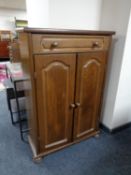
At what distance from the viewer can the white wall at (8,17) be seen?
5988 millimetres

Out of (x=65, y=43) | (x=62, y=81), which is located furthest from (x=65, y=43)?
(x=62, y=81)

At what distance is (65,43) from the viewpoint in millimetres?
1165

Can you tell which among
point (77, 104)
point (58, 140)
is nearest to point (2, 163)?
point (58, 140)

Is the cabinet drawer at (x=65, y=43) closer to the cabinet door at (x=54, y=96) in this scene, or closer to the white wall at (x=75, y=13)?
the cabinet door at (x=54, y=96)

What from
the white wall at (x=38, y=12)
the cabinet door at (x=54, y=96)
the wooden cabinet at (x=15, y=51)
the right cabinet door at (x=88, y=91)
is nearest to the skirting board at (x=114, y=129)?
the right cabinet door at (x=88, y=91)

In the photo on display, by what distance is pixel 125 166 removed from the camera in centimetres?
149

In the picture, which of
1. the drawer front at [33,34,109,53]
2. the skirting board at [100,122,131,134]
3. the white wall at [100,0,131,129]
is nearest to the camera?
the drawer front at [33,34,109,53]

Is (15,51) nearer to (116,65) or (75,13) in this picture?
(75,13)

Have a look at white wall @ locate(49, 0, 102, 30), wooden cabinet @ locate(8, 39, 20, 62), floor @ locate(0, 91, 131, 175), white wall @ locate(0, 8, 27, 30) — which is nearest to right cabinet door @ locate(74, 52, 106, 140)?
floor @ locate(0, 91, 131, 175)

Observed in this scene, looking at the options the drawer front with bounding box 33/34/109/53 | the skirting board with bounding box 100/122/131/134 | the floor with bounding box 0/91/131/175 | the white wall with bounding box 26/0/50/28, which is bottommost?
the floor with bounding box 0/91/131/175

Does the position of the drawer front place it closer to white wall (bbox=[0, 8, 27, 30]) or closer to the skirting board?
the skirting board

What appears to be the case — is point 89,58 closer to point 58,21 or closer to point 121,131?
point 58,21

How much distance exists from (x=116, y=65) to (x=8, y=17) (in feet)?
19.6

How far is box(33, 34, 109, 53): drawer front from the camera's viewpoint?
106cm
